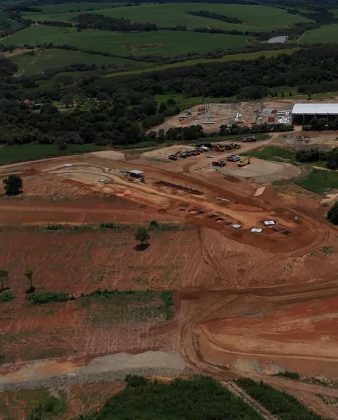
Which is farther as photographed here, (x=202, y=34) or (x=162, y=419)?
(x=202, y=34)

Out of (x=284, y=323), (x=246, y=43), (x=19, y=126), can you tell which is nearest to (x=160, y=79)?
(x=19, y=126)

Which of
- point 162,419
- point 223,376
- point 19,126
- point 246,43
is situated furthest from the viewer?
point 246,43

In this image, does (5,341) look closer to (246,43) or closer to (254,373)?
(254,373)

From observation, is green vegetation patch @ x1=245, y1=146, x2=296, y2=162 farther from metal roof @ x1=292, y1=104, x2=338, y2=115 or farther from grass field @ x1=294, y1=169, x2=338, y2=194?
metal roof @ x1=292, y1=104, x2=338, y2=115

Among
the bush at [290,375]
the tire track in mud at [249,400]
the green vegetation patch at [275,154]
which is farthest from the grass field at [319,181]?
the tire track in mud at [249,400]

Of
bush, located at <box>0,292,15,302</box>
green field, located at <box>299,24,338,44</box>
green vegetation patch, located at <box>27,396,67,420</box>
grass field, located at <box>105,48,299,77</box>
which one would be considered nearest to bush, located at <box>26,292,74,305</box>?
bush, located at <box>0,292,15,302</box>

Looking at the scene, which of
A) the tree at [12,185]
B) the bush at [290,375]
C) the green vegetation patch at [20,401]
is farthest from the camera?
the tree at [12,185]

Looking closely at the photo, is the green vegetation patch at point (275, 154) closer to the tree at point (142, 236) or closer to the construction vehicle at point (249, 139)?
the construction vehicle at point (249, 139)
